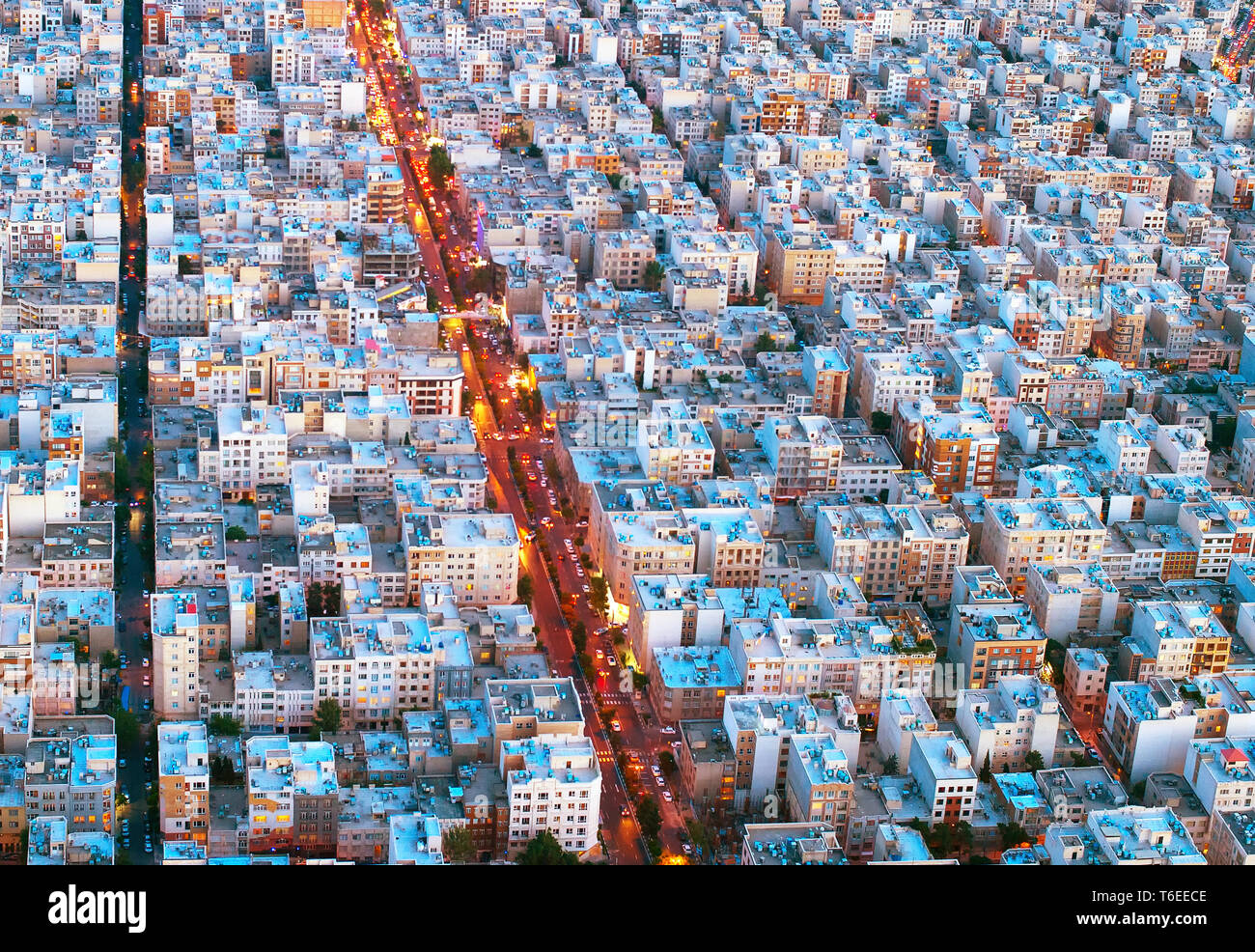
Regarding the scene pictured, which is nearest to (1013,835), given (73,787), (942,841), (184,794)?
(942,841)

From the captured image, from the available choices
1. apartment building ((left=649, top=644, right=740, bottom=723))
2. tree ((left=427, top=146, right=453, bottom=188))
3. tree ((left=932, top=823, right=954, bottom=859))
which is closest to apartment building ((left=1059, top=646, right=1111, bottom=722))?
tree ((left=932, top=823, right=954, bottom=859))

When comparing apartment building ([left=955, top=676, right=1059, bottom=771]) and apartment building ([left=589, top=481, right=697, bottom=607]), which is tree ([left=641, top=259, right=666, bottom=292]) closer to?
apartment building ([left=589, top=481, right=697, bottom=607])

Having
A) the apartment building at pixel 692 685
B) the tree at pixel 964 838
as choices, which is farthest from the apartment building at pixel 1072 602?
the tree at pixel 964 838

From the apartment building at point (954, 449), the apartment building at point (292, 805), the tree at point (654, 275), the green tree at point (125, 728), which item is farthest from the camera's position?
the tree at point (654, 275)

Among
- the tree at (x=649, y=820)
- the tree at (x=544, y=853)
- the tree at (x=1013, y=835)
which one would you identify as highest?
the tree at (x=544, y=853)

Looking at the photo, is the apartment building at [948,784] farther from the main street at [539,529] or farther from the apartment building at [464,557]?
the apartment building at [464,557]

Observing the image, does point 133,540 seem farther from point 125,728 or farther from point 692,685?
point 692,685
